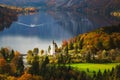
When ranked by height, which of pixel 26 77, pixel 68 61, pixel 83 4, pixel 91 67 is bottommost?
pixel 26 77

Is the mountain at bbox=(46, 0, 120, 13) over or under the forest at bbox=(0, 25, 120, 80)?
over

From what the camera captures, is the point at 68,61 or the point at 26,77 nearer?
the point at 26,77

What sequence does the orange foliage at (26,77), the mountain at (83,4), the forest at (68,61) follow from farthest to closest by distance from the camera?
the mountain at (83,4) → the forest at (68,61) → the orange foliage at (26,77)

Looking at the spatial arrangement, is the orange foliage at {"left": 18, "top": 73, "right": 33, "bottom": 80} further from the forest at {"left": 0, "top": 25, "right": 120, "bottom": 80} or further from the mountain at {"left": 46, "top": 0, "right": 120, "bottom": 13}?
the mountain at {"left": 46, "top": 0, "right": 120, "bottom": 13}

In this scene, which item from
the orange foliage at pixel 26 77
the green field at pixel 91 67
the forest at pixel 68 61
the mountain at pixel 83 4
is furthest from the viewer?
the mountain at pixel 83 4

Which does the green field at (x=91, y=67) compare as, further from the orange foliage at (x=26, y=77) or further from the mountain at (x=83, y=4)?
the mountain at (x=83, y=4)

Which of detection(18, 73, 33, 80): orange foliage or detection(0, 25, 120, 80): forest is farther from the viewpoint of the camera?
detection(0, 25, 120, 80): forest

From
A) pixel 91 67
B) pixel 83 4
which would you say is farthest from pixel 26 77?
pixel 83 4

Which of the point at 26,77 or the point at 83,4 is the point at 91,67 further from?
the point at 83,4

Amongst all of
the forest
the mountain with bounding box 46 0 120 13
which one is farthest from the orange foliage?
the mountain with bounding box 46 0 120 13

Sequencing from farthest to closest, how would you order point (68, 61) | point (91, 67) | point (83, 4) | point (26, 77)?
point (83, 4) → point (68, 61) → point (91, 67) → point (26, 77)

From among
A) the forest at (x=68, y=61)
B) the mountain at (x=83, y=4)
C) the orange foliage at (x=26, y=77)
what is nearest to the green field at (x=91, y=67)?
the forest at (x=68, y=61)

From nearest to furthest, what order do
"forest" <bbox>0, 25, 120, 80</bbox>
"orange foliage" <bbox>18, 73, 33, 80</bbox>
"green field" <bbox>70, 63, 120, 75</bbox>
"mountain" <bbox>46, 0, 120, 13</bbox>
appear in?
"orange foliage" <bbox>18, 73, 33, 80</bbox>, "forest" <bbox>0, 25, 120, 80</bbox>, "green field" <bbox>70, 63, 120, 75</bbox>, "mountain" <bbox>46, 0, 120, 13</bbox>

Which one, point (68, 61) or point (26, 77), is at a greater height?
point (68, 61)
